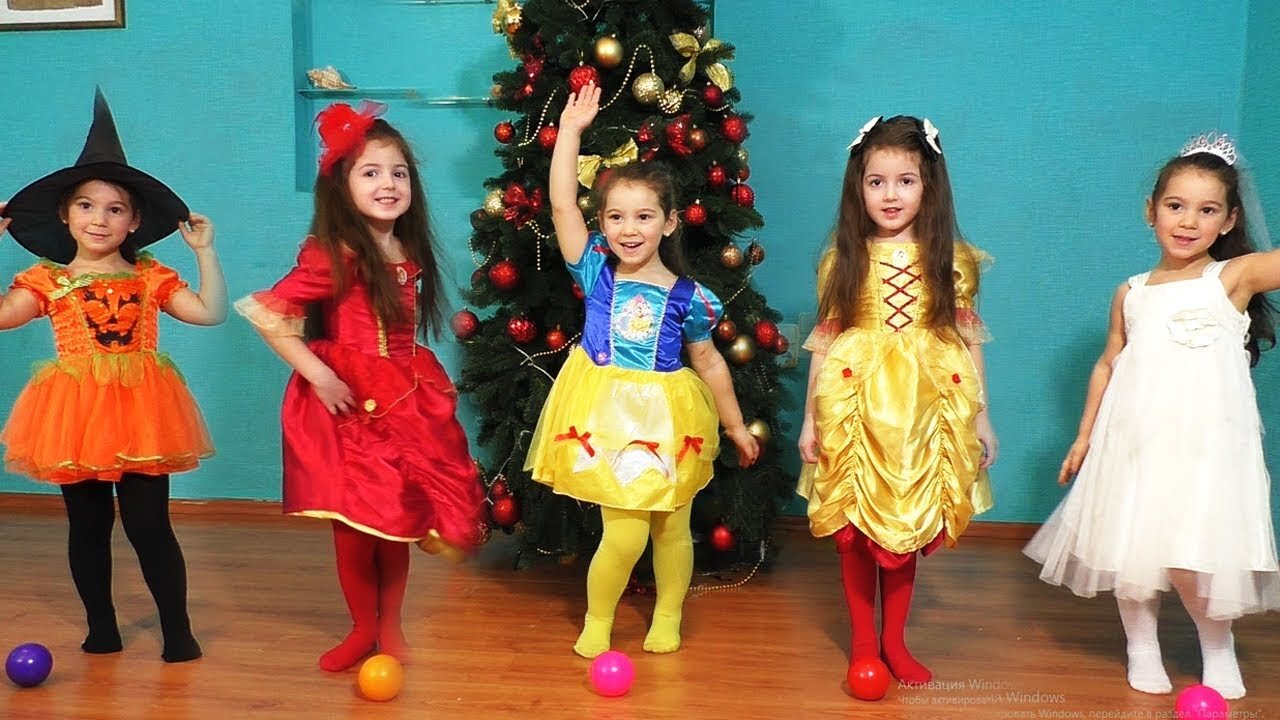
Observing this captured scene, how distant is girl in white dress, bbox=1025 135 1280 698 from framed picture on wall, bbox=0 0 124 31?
12.1 feet

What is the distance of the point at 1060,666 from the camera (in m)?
2.56

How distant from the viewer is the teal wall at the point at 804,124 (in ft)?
11.8

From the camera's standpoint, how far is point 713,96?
9.89 ft

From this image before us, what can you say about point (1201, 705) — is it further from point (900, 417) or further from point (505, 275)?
point (505, 275)

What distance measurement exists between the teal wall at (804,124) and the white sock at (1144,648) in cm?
136

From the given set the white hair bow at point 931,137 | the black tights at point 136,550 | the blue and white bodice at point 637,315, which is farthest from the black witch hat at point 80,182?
the white hair bow at point 931,137

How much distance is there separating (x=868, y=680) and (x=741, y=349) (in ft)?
3.50

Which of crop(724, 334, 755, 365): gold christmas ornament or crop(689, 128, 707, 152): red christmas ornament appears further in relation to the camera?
crop(724, 334, 755, 365): gold christmas ornament

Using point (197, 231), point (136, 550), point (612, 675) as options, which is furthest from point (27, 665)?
point (612, 675)

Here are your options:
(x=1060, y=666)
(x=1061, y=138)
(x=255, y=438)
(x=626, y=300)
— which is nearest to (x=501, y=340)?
(x=626, y=300)

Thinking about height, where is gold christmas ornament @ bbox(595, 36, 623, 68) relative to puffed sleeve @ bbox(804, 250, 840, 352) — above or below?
above

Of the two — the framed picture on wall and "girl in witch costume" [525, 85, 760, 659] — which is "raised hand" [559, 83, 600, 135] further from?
the framed picture on wall

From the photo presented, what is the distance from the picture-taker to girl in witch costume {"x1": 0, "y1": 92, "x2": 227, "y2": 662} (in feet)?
8.22

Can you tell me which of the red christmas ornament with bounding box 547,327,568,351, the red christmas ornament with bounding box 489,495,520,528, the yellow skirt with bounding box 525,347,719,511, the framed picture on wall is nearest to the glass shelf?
the framed picture on wall
